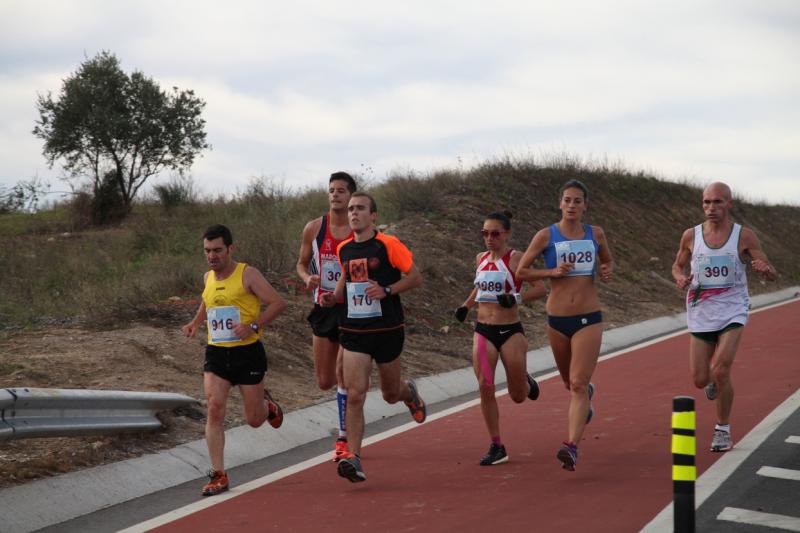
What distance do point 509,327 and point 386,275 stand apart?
1165mm

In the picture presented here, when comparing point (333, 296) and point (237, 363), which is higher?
point (333, 296)

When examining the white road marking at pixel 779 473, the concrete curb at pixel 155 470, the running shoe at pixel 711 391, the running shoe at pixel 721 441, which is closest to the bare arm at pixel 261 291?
the concrete curb at pixel 155 470

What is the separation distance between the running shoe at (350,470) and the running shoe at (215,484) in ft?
2.96

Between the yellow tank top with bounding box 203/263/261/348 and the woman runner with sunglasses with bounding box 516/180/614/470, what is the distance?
2.20 metres

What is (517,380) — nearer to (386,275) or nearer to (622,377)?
(386,275)

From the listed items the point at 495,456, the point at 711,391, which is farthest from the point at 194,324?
the point at 711,391

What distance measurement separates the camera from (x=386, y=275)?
28.2 ft

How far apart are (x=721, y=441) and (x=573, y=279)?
178cm

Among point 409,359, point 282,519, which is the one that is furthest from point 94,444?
point 409,359

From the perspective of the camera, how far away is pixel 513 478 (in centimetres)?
831

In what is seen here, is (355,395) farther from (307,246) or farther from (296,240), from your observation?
(296,240)

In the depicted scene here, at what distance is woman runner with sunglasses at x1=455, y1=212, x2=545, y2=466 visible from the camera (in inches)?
352

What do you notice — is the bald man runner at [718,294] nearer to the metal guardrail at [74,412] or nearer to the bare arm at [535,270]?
the bare arm at [535,270]

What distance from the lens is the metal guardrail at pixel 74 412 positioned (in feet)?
24.2
